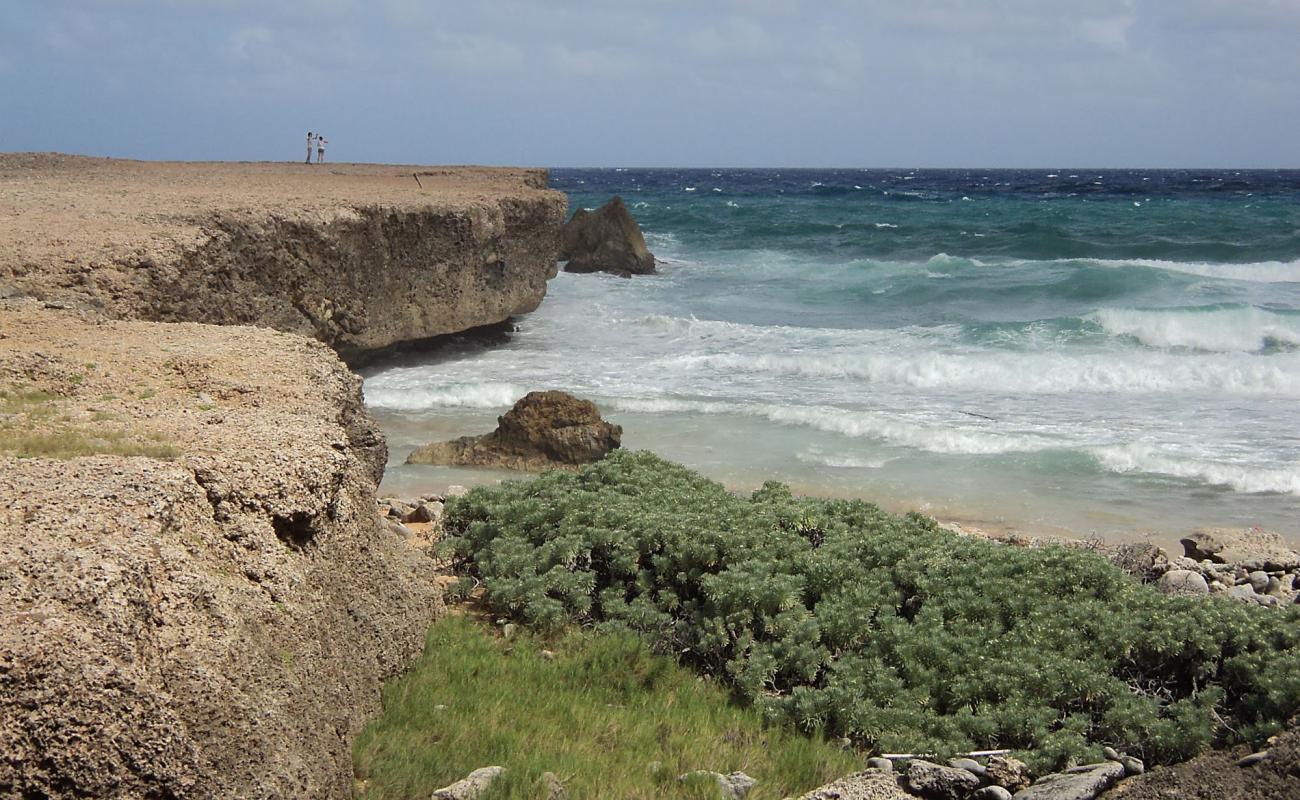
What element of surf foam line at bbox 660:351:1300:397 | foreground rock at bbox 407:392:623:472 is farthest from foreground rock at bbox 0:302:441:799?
surf foam line at bbox 660:351:1300:397

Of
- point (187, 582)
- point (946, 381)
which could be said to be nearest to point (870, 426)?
point (946, 381)

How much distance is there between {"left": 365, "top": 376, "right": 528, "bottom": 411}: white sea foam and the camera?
48.2 feet

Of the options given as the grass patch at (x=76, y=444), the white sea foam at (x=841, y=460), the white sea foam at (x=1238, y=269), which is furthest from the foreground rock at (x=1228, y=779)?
the white sea foam at (x=1238, y=269)

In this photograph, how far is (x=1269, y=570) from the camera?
8.53m

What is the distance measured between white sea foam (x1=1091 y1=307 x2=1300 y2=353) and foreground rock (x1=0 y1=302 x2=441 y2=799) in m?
17.4

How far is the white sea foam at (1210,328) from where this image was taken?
771 inches

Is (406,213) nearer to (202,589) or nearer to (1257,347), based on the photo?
(202,589)

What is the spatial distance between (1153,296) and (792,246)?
54.0 ft

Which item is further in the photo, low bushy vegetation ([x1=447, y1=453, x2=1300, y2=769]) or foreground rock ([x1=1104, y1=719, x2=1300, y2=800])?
low bushy vegetation ([x1=447, y1=453, x2=1300, y2=769])

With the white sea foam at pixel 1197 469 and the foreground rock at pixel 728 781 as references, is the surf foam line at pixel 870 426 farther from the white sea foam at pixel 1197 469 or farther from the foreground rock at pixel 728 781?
the foreground rock at pixel 728 781

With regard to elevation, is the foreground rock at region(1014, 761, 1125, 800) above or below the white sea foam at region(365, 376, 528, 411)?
above

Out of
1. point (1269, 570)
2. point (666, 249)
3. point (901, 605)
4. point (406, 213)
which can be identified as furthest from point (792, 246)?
point (901, 605)

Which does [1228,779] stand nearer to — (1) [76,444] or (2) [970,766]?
(2) [970,766]

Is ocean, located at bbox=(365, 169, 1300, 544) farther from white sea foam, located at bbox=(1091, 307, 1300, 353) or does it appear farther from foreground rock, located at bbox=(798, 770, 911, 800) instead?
foreground rock, located at bbox=(798, 770, 911, 800)
